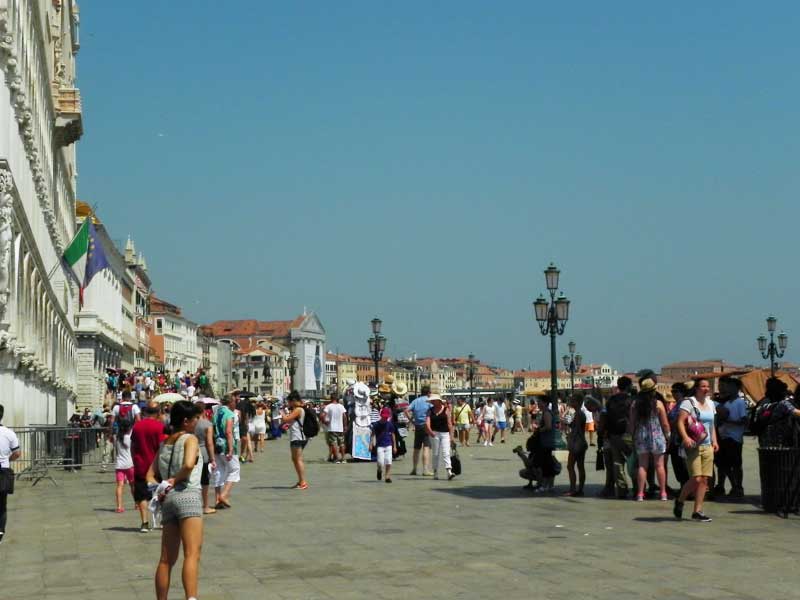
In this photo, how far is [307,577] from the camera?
10.3 m

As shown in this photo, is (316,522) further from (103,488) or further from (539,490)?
(103,488)

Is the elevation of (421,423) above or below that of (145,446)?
above

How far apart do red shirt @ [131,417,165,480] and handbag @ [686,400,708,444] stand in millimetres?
5823

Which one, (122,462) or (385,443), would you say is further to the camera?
(385,443)

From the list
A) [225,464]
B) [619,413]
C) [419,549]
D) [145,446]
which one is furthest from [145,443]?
[619,413]

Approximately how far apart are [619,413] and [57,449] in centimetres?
1346

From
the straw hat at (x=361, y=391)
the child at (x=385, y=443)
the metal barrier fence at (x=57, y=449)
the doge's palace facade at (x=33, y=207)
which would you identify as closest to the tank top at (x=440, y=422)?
the child at (x=385, y=443)

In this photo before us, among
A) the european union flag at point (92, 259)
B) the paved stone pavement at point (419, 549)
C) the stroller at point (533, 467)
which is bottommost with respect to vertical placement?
the paved stone pavement at point (419, 549)

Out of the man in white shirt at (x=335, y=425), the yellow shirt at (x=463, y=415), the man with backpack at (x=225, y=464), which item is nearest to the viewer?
the man with backpack at (x=225, y=464)

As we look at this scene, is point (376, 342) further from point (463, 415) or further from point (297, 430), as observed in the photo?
point (297, 430)

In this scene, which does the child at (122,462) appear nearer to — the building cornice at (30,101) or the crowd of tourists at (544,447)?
the crowd of tourists at (544,447)

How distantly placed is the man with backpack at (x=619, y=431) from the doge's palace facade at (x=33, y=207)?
11012mm

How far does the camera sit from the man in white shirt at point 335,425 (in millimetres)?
26969

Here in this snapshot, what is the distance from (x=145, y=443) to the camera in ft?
46.0
